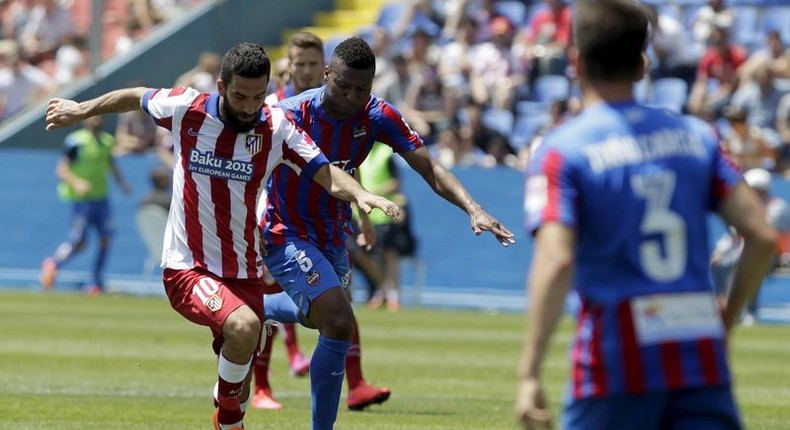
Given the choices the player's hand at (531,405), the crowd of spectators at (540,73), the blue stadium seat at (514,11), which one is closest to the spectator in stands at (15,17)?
Result: the crowd of spectators at (540,73)

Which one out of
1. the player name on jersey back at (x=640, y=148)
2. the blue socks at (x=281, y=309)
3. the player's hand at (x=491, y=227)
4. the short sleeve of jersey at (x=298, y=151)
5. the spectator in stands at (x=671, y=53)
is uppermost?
the player name on jersey back at (x=640, y=148)

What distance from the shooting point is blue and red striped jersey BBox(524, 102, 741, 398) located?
173 inches

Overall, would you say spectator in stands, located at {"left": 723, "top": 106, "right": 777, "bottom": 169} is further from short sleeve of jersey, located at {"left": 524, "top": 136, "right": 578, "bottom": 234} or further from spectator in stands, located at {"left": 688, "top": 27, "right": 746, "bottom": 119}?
short sleeve of jersey, located at {"left": 524, "top": 136, "right": 578, "bottom": 234}

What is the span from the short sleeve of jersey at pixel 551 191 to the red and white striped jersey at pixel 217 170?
3.52 meters

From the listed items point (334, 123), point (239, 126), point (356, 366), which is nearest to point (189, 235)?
point (239, 126)

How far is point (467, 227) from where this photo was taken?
22.3 meters

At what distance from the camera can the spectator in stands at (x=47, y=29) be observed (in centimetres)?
2780

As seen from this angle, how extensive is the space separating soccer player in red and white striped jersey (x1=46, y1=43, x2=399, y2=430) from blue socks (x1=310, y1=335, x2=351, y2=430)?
40 cm

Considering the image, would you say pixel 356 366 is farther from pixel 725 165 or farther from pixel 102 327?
pixel 102 327

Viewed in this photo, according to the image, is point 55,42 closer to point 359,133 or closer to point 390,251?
point 390,251

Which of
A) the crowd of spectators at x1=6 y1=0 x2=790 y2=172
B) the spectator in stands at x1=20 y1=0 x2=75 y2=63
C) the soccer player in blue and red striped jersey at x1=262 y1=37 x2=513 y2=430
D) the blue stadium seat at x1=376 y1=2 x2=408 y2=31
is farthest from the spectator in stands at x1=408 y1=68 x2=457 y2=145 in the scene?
the soccer player in blue and red striped jersey at x1=262 y1=37 x2=513 y2=430

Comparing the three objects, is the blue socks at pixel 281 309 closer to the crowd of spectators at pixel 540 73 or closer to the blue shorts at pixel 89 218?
the crowd of spectators at pixel 540 73

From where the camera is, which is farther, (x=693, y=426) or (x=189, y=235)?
(x=189, y=235)

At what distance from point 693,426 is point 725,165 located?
31.5 inches
